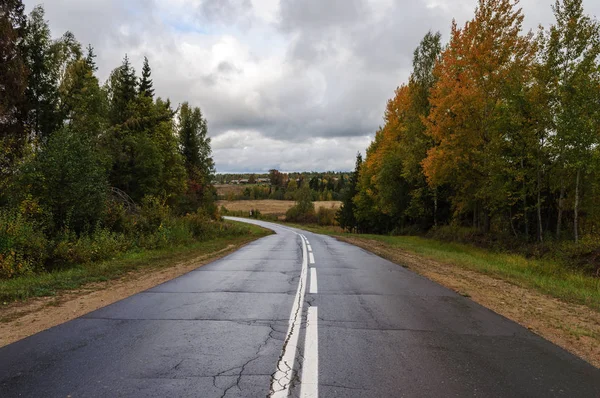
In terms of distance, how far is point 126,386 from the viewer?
135 inches

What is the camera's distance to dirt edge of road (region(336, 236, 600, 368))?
5230mm

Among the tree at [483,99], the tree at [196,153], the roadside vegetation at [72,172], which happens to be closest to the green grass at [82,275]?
the roadside vegetation at [72,172]

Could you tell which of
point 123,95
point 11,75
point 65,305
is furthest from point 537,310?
point 123,95

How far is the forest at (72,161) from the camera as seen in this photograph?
12.0 metres

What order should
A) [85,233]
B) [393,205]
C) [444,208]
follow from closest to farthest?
[85,233] < [444,208] < [393,205]

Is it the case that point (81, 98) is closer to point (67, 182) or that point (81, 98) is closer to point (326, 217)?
point (67, 182)

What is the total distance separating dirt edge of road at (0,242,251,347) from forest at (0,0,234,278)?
3102 mm

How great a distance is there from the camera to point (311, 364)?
400 centimetres

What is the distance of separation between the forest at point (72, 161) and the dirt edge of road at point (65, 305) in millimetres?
3102

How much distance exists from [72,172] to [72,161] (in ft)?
1.35

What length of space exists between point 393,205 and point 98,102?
25107mm

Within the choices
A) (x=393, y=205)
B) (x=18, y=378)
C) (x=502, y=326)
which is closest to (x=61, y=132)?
(x=18, y=378)

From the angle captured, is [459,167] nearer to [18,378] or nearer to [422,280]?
[422,280]

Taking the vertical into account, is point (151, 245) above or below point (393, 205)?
below
